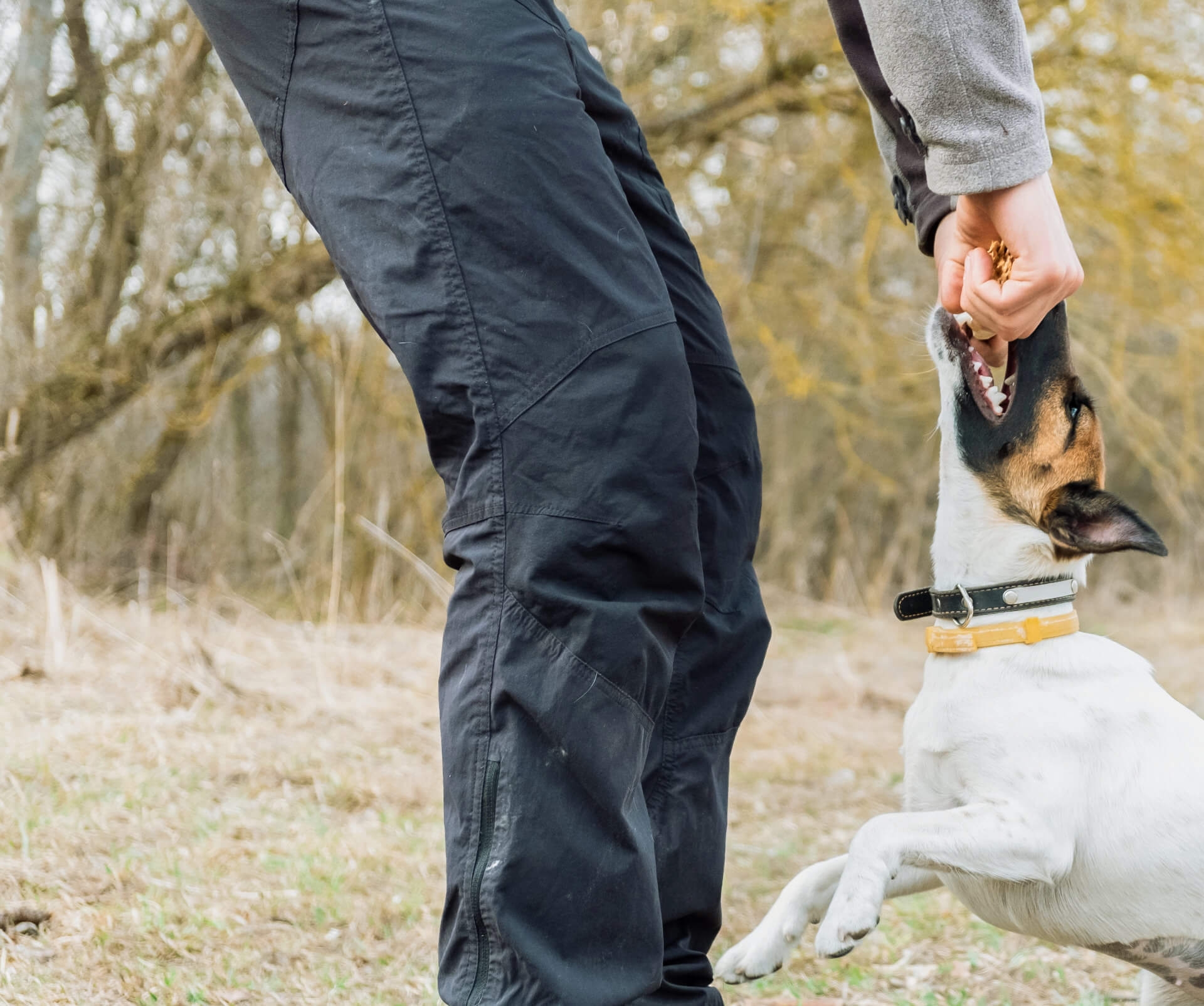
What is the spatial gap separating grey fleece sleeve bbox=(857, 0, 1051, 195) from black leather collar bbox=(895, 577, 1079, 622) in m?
0.84

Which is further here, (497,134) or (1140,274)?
(1140,274)

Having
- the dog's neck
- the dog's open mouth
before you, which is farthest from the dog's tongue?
the dog's neck

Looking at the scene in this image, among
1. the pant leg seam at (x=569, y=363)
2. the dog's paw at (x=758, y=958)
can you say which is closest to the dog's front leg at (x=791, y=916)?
the dog's paw at (x=758, y=958)

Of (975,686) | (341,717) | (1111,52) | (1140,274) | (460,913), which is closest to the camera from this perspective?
(460,913)

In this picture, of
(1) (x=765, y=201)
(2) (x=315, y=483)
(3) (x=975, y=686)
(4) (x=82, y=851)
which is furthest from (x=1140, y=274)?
(4) (x=82, y=851)

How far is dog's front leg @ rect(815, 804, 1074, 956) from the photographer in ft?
6.14

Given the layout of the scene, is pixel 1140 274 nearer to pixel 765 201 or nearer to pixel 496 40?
pixel 765 201

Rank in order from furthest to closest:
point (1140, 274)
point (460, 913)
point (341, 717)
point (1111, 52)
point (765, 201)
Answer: point (765, 201) → point (1140, 274) → point (1111, 52) → point (341, 717) → point (460, 913)

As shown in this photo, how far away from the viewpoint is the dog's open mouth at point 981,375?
2.39 m

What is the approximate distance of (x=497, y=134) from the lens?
1.43m

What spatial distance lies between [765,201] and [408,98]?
6992 mm

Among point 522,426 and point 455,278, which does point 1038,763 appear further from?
point 455,278

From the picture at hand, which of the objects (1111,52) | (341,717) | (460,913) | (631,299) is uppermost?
(1111,52)

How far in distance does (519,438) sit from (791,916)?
1118 millimetres
